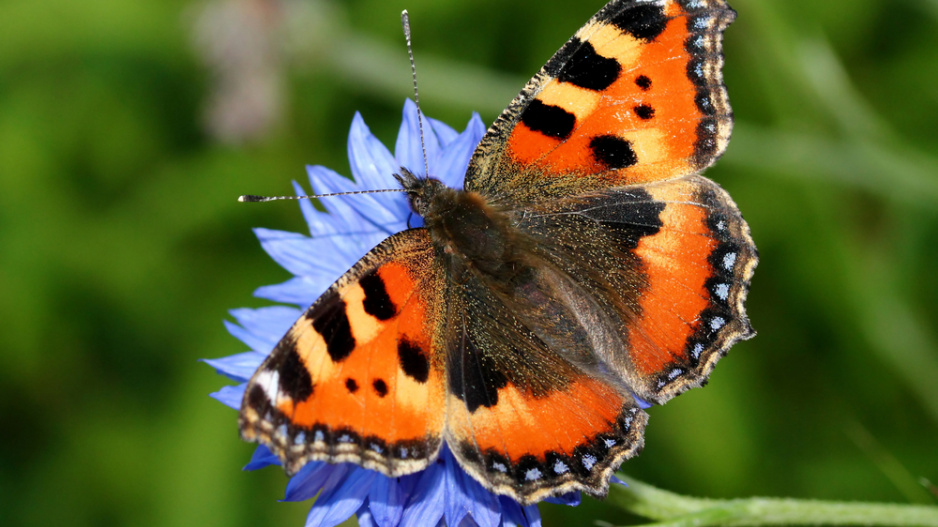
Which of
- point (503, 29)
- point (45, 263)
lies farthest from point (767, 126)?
point (45, 263)

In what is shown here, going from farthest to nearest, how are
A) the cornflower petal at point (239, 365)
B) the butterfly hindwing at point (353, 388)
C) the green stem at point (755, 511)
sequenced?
the cornflower petal at point (239, 365)
the green stem at point (755, 511)
the butterfly hindwing at point (353, 388)

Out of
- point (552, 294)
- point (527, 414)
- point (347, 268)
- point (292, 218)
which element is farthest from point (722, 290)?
point (292, 218)

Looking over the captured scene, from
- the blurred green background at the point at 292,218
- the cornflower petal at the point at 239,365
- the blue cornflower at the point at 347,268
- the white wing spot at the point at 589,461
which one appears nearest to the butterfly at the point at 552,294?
the white wing spot at the point at 589,461

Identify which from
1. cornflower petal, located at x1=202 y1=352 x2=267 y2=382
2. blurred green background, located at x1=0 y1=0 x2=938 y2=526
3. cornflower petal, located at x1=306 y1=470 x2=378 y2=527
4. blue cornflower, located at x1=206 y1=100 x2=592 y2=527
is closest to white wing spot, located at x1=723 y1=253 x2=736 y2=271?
blue cornflower, located at x1=206 y1=100 x2=592 y2=527

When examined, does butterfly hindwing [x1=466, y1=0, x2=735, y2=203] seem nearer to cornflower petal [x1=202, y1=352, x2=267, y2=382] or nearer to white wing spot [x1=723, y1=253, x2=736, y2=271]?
white wing spot [x1=723, y1=253, x2=736, y2=271]

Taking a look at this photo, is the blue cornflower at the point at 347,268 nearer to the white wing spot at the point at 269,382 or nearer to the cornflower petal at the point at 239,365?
the cornflower petal at the point at 239,365
